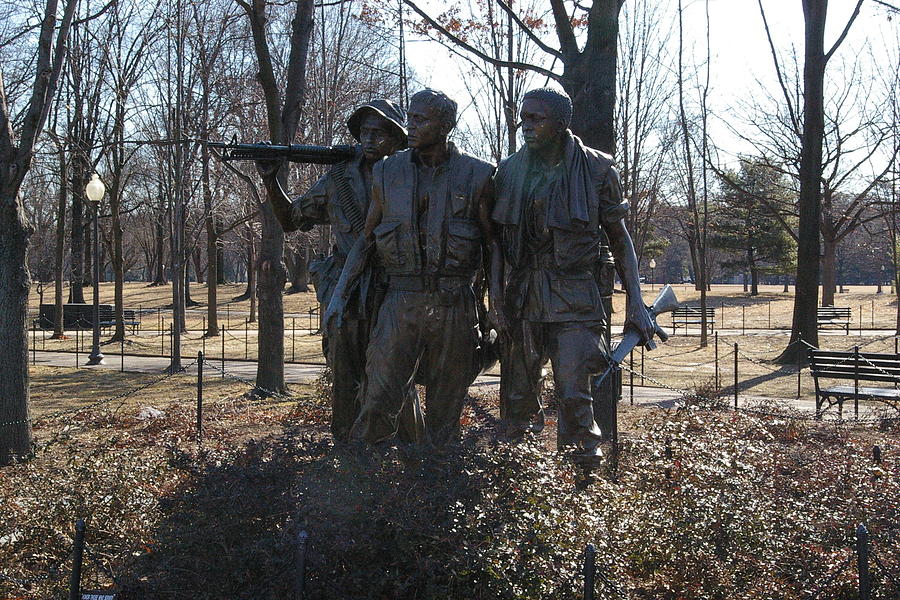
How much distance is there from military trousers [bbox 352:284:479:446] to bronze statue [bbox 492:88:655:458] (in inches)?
11.7

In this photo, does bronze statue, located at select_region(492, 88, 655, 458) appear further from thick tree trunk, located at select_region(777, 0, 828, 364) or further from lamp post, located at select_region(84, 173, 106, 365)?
lamp post, located at select_region(84, 173, 106, 365)

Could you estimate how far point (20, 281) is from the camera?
816 cm

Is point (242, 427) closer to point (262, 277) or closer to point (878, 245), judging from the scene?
point (262, 277)

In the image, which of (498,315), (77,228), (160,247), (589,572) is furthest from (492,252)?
(160,247)

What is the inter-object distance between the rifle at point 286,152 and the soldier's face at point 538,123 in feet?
4.68

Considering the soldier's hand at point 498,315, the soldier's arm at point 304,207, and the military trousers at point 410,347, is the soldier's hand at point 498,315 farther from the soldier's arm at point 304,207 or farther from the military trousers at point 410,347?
the soldier's arm at point 304,207

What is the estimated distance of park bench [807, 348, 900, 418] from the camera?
11.1 metres

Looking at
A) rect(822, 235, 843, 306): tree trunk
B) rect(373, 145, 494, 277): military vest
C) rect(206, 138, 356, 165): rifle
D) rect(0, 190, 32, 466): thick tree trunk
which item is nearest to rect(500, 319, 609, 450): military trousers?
rect(373, 145, 494, 277): military vest

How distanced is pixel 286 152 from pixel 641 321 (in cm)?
247

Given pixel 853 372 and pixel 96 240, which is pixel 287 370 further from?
pixel 853 372

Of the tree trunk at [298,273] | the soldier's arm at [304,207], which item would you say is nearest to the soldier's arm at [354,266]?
the soldier's arm at [304,207]

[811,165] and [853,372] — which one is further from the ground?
[811,165]

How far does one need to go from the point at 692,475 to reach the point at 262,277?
375 inches

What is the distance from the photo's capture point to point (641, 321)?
16.7 feet
